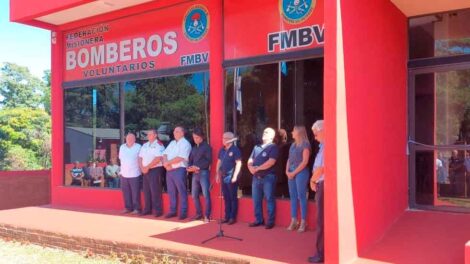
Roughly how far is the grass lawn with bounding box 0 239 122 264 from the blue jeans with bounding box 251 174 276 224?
212 cm

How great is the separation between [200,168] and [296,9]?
2900mm

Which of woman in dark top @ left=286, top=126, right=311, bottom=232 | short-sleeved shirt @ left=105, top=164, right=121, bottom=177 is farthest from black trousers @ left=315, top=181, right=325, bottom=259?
short-sleeved shirt @ left=105, top=164, right=121, bottom=177

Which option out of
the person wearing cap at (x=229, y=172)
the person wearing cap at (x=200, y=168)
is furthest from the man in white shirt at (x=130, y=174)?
the person wearing cap at (x=229, y=172)

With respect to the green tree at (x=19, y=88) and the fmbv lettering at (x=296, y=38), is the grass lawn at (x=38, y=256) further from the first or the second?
the green tree at (x=19, y=88)

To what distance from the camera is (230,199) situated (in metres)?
7.28

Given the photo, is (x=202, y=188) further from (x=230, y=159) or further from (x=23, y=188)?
(x=23, y=188)

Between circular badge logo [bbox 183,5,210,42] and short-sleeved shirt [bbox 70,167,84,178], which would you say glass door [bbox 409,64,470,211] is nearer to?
circular badge logo [bbox 183,5,210,42]

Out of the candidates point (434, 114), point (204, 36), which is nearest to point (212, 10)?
point (204, 36)

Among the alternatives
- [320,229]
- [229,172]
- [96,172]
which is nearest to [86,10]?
[96,172]

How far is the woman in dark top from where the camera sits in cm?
636

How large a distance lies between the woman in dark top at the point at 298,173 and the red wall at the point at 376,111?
44.0 inches

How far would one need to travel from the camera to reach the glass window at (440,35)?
6.12m

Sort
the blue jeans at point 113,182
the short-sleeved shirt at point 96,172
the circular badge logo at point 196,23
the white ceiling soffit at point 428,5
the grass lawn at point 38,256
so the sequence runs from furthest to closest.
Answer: the short-sleeved shirt at point 96,172 < the blue jeans at point 113,182 < the circular badge logo at point 196,23 < the grass lawn at point 38,256 < the white ceiling soffit at point 428,5

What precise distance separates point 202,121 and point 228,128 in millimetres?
614
